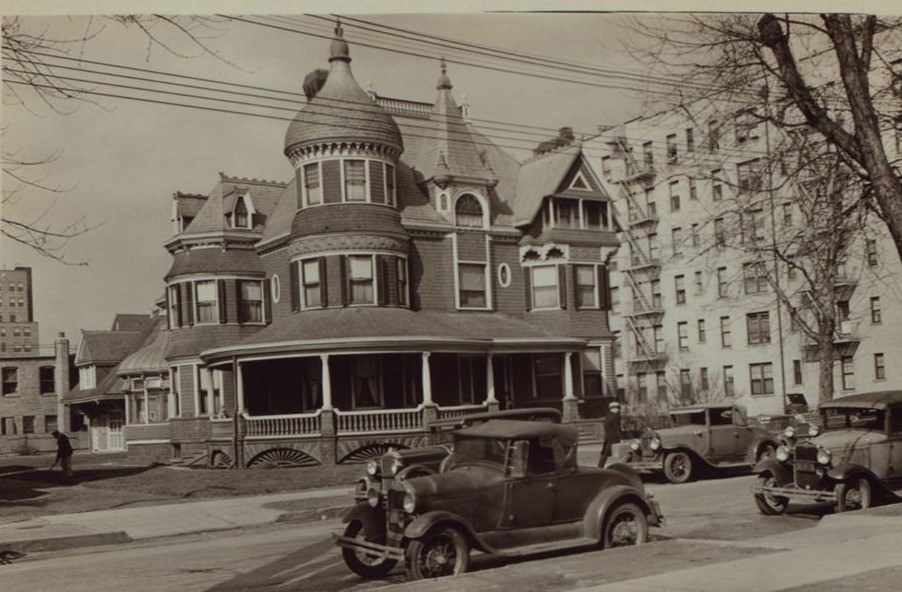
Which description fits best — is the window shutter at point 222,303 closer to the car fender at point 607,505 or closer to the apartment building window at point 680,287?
the apartment building window at point 680,287

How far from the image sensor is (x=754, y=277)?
14.0m

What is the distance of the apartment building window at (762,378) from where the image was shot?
14.3m

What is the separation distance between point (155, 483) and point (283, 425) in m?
2.47

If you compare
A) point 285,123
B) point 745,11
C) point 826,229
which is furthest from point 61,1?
point 826,229

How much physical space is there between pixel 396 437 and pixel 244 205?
3.67 m

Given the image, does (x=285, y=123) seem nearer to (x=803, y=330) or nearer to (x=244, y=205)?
(x=244, y=205)

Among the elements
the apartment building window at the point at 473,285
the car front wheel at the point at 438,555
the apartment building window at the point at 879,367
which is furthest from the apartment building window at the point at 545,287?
the car front wheel at the point at 438,555

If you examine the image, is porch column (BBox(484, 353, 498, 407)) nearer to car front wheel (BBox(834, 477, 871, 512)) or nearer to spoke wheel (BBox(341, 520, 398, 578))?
spoke wheel (BBox(341, 520, 398, 578))

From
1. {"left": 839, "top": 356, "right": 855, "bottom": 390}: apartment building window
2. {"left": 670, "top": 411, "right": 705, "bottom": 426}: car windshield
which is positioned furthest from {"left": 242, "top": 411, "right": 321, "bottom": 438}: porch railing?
{"left": 839, "top": 356, "right": 855, "bottom": 390}: apartment building window

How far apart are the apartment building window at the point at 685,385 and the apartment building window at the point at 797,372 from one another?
1.52 metres

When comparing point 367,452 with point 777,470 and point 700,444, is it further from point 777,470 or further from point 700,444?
point 700,444

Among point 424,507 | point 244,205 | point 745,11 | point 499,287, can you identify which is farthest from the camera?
point 499,287

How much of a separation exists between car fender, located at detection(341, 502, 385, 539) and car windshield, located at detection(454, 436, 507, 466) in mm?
897

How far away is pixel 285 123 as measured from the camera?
36.0 ft
